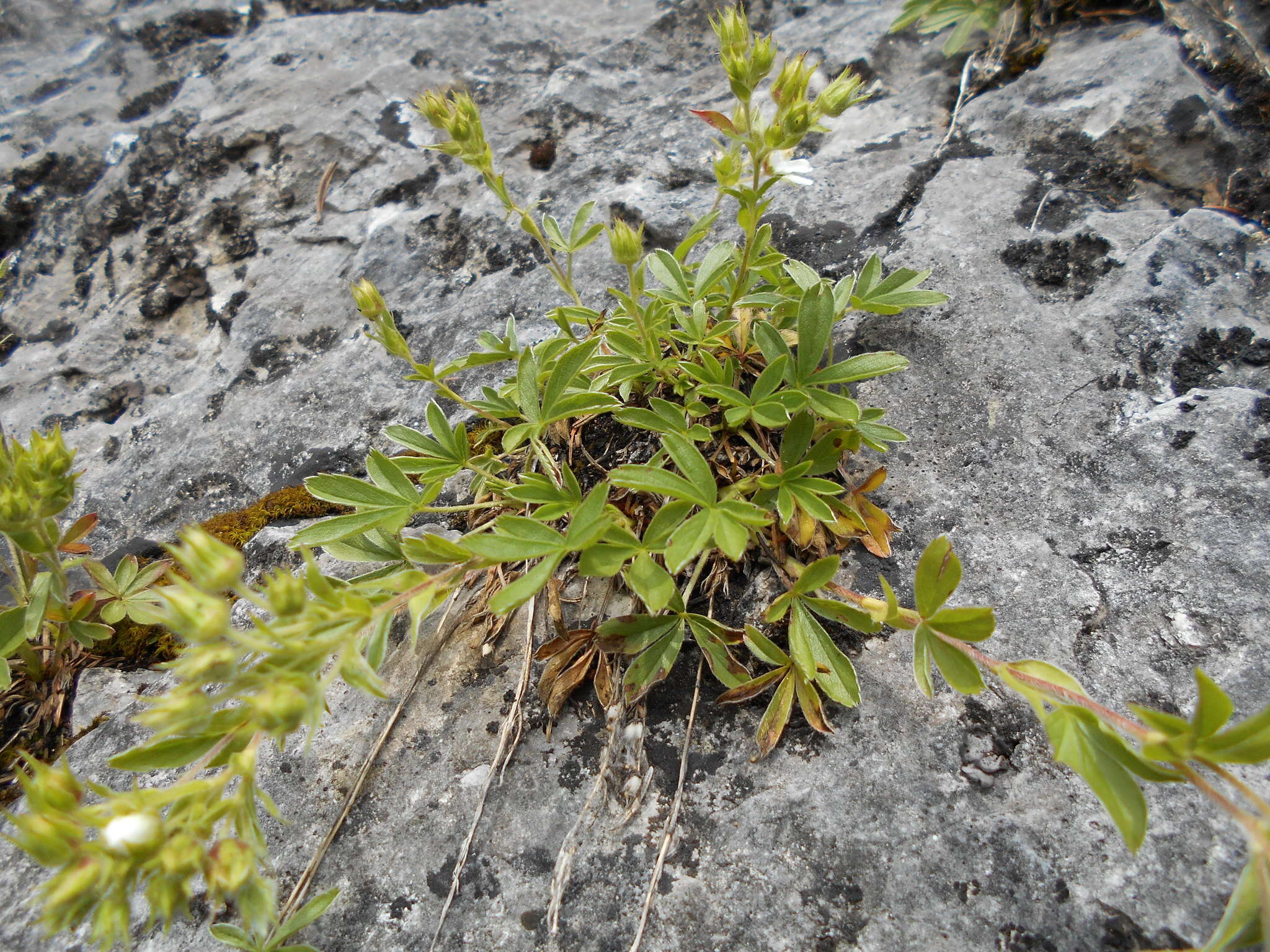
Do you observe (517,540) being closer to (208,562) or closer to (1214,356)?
(208,562)

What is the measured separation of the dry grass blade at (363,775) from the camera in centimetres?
161

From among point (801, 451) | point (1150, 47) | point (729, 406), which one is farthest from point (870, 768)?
point (1150, 47)

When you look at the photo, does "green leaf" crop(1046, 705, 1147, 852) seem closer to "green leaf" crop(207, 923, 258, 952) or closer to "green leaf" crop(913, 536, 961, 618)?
"green leaf" crop(913, 536, 961, 618)

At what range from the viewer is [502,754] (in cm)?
172

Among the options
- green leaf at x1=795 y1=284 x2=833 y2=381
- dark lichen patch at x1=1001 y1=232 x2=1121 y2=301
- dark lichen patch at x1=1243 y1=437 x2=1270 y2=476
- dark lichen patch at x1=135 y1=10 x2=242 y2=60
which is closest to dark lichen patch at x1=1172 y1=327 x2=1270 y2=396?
dark lichen patch at x1=1243 y1=437 x2=1270 y2=476

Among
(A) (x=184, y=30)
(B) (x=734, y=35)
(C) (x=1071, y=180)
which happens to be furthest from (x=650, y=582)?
(A) (x=184, y=30)

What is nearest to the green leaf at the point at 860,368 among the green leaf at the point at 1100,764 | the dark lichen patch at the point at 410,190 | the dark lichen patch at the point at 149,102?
the green leaf at the point at 1100,764

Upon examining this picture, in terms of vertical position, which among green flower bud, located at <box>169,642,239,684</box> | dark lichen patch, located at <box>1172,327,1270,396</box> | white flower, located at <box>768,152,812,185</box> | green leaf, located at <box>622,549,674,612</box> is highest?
white flower, located at <box>768,152,812,185</box>

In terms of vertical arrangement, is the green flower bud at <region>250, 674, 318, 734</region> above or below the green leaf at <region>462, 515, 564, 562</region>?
above

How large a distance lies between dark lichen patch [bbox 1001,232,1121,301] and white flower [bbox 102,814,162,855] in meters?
2.52

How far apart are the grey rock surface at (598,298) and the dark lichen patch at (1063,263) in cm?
1

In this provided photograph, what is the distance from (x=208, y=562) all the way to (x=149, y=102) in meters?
3.56

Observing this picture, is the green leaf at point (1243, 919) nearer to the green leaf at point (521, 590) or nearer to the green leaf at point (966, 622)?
the green leaf at point (966, 622)

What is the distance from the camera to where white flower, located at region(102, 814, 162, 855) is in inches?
44.2
